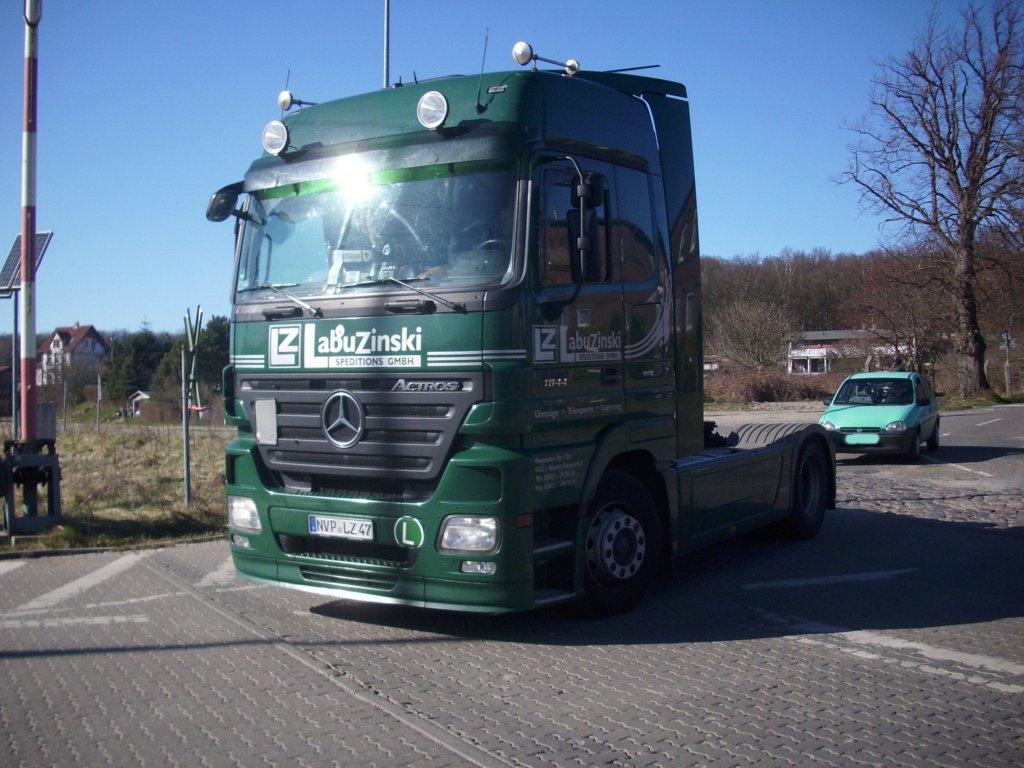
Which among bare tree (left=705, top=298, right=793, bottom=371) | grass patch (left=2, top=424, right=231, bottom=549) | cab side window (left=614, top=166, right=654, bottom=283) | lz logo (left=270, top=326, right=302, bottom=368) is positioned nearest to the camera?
lz logo (left=270, top=326, right=302, bottom=368)

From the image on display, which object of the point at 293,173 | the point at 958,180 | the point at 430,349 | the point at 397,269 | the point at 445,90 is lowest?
the point at 430,349

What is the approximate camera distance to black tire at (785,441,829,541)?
9547mm

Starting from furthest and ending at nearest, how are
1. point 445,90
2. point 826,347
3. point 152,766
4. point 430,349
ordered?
point 826,347 → point 445,90 → point 430,349 → point 152,766

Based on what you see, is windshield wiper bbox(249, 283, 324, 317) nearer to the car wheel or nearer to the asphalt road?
the asphalt road

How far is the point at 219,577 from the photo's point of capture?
8.21m

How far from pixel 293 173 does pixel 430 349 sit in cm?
179

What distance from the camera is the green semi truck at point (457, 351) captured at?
18.8 feet

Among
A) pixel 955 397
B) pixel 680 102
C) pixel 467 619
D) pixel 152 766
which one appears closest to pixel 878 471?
pixel 680 102

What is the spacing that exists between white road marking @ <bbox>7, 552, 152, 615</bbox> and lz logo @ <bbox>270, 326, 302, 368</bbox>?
275 centimetres

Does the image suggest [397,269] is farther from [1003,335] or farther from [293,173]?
[1003,335]

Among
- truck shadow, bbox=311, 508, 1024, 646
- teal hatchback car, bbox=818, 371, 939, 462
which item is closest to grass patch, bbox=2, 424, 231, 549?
truck shadow, bbox=311, 508, 1024, 646

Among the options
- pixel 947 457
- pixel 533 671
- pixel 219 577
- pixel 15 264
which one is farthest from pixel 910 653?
pixel 947 457

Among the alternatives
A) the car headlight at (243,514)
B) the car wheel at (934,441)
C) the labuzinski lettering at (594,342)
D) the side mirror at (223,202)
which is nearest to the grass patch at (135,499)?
the car headlight at (243,514)

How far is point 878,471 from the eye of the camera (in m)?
16.0
